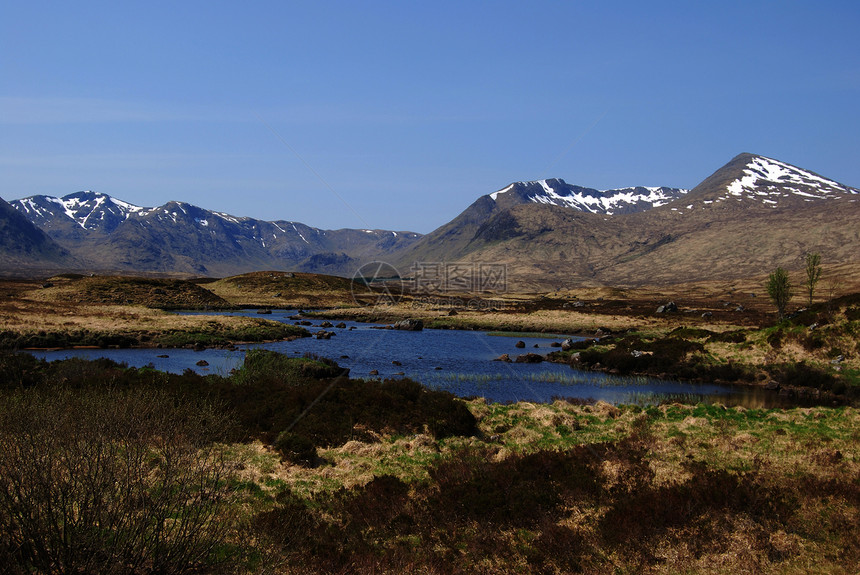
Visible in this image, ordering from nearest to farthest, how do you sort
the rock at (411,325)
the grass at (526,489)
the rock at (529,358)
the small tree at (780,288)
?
the grass at (526,489) < the rock at (529,358) < the small tree at (780,288) < the rock at (411,325)

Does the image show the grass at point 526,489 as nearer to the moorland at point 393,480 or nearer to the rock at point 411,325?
the moorland at point 393,480

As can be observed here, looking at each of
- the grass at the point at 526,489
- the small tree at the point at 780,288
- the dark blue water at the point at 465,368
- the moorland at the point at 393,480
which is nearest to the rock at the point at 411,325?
the dark blue water at the point at 465,368

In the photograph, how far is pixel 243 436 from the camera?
68.0ft

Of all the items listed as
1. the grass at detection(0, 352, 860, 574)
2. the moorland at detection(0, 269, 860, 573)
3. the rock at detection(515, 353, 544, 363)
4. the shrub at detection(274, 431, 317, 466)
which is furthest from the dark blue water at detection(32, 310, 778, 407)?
the shrub at detection(274, 431, 317, 466)

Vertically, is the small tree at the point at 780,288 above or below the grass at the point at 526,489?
above

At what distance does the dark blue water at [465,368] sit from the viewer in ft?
125

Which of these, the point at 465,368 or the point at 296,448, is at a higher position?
the point at 296,448

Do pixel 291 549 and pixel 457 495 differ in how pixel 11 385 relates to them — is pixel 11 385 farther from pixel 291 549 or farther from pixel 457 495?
pixel 457 495

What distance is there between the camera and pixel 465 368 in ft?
163

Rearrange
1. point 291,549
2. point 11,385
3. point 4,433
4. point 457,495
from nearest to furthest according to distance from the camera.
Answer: point 4,433 < point 291,549 < point 457,495 < point 11,385

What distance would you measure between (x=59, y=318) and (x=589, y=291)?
466 ft

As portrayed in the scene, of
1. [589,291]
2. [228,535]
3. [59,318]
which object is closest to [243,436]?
[228,535]

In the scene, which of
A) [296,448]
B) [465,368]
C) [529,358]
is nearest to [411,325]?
[529,358]

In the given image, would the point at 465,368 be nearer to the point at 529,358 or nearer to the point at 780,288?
the point at 529,358
